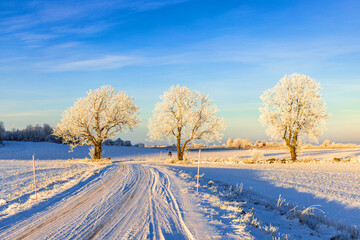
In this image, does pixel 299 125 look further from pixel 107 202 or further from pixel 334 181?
pixel 107 202

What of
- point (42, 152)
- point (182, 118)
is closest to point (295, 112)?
point (182, 118)

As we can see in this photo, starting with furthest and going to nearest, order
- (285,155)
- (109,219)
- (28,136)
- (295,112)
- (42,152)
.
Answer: (28,136), (42,152), (285,155), (295,112), (109,219)

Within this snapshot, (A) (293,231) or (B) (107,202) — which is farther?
(B) (107,202)

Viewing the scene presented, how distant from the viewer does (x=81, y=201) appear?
349 inches

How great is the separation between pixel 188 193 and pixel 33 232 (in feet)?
19.6

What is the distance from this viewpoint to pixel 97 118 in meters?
33.1

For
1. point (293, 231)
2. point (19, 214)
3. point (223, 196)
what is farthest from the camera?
point (223, 196)

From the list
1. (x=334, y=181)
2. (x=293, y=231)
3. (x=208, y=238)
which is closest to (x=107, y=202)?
(x=208, y=238)

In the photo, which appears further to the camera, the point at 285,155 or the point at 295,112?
the point at 285,155

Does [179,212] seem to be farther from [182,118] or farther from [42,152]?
[42,152]

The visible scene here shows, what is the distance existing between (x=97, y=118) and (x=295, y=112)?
2567cm

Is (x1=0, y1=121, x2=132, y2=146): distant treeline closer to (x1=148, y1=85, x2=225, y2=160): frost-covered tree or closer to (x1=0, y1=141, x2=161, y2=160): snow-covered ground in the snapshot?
(x1=0, y1=141, x2=161, y2=160): snow-covered ground

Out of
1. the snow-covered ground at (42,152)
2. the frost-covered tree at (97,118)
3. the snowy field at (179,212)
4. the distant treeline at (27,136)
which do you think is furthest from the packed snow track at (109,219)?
the distant treeline at (27,136)

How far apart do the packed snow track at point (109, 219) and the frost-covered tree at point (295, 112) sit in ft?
80.8
